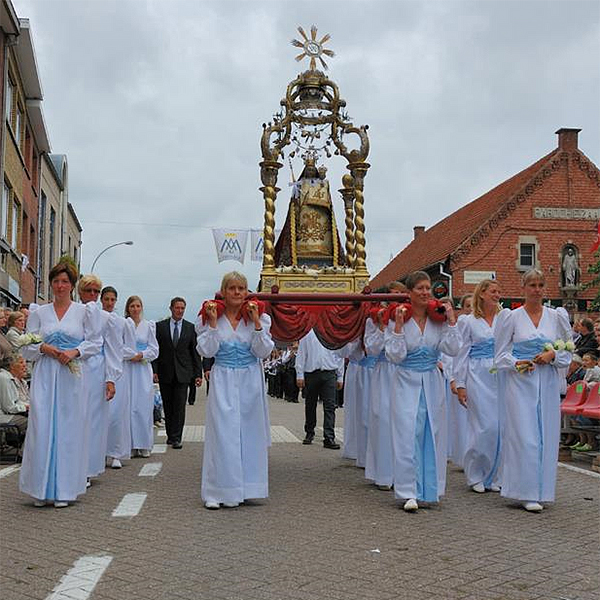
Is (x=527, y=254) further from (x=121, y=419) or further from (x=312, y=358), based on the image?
(x=121, y=419)

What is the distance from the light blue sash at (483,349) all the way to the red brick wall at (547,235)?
30.1 meters

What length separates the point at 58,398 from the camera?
769 cm

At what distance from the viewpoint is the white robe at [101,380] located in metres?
8.66

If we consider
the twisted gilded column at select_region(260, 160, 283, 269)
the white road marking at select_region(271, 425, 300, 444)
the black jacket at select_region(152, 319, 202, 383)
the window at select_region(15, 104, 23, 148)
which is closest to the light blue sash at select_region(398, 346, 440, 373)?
the black jacket at select_region(152, 319, 202, 383)

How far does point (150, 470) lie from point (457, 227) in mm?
37767

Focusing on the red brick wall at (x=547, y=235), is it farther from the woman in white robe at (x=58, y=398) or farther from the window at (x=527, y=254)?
the woman in white robe at (x=58, y=398)

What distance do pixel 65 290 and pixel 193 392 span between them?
52.3 feet

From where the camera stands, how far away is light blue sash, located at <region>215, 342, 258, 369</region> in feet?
25.8

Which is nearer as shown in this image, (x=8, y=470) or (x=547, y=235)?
(x=8, y=470)

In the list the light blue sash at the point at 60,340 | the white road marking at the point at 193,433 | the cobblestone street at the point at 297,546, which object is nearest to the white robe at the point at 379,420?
the cobblestone street at the point at 297,546

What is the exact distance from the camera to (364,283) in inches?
562

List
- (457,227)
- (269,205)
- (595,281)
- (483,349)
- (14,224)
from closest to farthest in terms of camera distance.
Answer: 1. (483,349)
2. (269,205)
3. (14,224)
4. (595,281)
5. (457,227)

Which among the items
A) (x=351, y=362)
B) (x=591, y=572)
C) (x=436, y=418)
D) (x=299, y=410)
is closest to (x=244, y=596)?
(x=591, y=572)

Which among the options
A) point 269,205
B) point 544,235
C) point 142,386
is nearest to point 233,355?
point 142,386
